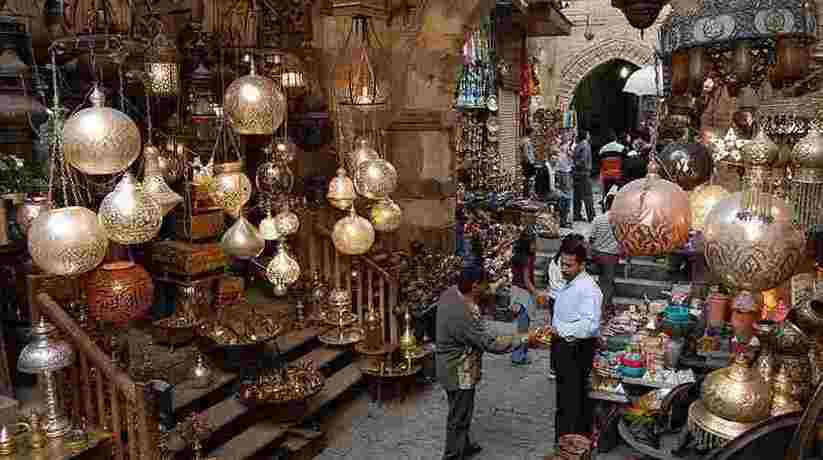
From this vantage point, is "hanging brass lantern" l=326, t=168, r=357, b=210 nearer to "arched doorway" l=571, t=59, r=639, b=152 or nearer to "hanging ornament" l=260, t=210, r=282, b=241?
"hanging ornament" l=260, t=210, r=282, b=241

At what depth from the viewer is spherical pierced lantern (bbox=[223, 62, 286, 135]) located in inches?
137

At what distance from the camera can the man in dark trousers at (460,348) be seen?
15.0ft

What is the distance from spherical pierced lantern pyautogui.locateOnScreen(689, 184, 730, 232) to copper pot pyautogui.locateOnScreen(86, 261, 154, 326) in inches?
120

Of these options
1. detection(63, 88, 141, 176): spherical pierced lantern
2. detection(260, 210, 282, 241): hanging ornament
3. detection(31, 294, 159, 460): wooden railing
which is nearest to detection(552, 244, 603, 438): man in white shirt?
detection(260, 210, 282, 241): hanging ornament

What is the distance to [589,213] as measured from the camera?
1281cm

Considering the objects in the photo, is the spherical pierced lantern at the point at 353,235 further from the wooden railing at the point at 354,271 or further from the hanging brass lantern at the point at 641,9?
the hanging brass lantern at the point at 641,9

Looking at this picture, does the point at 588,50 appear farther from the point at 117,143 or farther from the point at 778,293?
the point at 117,143

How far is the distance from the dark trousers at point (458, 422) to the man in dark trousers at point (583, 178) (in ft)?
27.1

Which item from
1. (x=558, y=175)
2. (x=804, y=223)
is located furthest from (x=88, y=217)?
(x=558, y=175)

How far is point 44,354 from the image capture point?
350 centimetres

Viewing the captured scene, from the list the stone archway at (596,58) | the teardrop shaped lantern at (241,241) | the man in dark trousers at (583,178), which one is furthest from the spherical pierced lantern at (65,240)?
the stone archway at (596,58)

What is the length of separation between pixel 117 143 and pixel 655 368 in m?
4.05

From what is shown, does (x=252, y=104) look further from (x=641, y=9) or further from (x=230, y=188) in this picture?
(x=641, y=9)

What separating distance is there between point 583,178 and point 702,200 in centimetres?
971
